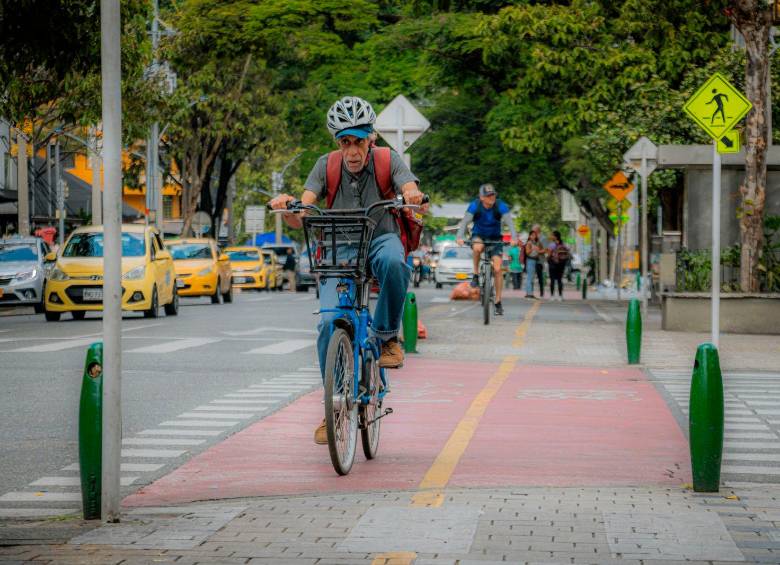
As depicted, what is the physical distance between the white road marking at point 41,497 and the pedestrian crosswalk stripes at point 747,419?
3475mm

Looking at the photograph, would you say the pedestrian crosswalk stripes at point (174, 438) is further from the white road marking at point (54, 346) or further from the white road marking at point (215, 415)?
the white road marking at point (54, 346)

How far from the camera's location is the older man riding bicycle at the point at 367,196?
8.59 metres

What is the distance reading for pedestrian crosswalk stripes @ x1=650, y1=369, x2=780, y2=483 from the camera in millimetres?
9008

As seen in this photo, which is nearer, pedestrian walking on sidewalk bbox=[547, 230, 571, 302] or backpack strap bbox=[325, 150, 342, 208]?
backpack strap bbox=[325, 150, 342, 208]

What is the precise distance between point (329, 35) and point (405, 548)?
2845 centimetres

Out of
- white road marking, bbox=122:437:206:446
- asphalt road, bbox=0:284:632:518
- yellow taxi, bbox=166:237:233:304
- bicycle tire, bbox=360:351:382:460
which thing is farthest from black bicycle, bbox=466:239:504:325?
yellow taxi, bbox=166:237:233:304

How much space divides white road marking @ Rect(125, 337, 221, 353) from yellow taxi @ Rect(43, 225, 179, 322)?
6.41m

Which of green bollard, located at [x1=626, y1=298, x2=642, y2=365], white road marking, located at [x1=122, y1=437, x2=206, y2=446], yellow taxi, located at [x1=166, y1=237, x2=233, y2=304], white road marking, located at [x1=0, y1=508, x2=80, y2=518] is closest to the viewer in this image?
white road marking, located at [x1=0, y1=508, x2=80, y2=518]

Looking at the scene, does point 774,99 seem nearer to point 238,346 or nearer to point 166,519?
point 238,346

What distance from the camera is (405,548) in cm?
629

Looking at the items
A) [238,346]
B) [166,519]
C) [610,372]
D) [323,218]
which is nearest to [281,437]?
[323,218]

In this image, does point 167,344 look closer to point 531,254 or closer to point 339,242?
point 339,242

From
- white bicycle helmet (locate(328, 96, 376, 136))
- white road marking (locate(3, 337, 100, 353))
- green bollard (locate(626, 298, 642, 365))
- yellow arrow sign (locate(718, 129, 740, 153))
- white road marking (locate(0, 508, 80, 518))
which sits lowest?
white road marking (locate(0, 508, 80, 518))

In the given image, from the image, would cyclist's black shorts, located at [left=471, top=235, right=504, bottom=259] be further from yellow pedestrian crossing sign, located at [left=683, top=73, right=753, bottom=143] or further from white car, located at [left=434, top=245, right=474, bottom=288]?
white car, located at [left=434, top=245, right=474, bottom=288]
